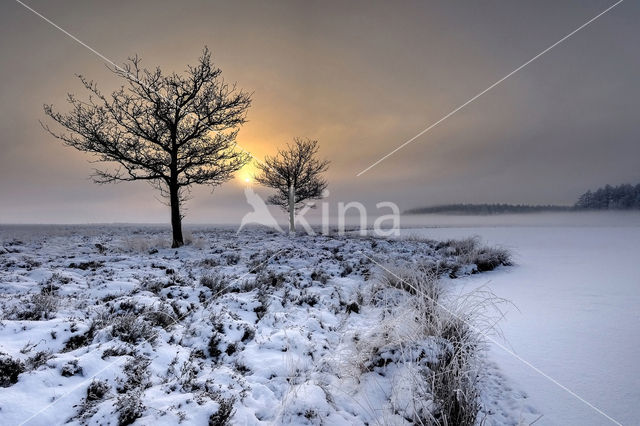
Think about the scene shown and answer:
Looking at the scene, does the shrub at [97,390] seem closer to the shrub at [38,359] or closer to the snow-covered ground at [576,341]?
the shrub at [38,359]

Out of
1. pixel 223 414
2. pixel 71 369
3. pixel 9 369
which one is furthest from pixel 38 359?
pixel 223 414

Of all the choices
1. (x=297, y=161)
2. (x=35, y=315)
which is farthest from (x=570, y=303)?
(x=297, y=161)

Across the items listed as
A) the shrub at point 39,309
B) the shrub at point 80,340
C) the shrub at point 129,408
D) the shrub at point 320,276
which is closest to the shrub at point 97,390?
the shrub at point 129,408

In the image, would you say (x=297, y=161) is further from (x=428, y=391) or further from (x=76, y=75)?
(x=428, y=391)

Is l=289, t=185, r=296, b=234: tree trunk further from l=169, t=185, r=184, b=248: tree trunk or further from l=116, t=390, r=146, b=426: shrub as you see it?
l=116, t=390, r=146, b=426: shrub

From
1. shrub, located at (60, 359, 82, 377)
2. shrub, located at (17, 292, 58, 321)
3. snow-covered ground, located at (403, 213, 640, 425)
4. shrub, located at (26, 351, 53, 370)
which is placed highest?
shrub, located at (17, 292, 58, 321)

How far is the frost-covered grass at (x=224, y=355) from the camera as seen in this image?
8.66ft

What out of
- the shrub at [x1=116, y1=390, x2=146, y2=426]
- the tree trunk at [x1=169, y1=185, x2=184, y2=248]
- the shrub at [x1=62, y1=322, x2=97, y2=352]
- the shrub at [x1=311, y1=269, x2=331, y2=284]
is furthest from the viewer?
the tree trunk at [x1=169, y1=185, x2=184, y2=248]

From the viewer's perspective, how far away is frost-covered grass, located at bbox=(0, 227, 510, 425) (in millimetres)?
2641

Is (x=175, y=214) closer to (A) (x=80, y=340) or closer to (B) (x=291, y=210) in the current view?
(A) (x=80, y=340)

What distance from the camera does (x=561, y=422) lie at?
2635 millimetres

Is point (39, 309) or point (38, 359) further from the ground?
point (39, 309)

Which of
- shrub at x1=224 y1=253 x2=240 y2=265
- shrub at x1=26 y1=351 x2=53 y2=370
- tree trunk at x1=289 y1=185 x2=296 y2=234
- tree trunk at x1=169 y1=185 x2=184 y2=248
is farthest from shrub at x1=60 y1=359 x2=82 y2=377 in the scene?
tree trunk at x1=289 y1=185 x2=296 y2=234

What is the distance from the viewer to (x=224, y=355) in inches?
152
